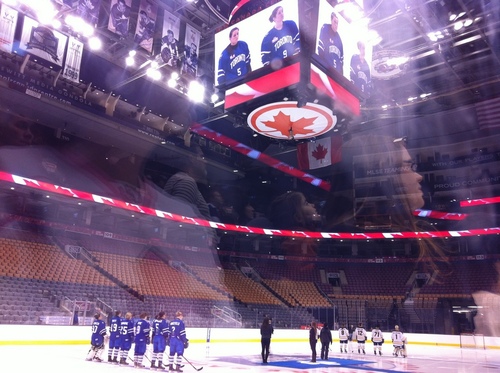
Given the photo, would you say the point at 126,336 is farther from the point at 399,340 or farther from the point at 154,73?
the point at 399,340

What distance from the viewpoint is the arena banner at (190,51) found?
41.5 ft

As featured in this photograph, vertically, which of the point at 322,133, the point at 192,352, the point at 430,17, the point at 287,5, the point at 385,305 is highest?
the point at 430,17

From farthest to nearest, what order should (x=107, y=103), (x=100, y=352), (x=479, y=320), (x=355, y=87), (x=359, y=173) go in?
(x=359, y=173)
(x=479, y=320)
(x=107, y=103)
(x=100, y=352)
(x=355, y=87)

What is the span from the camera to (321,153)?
18.3m

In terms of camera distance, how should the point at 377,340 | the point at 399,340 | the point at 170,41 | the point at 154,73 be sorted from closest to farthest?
the point at 170,41
the point at 154,73
the point at 399,340
the point at 377,340

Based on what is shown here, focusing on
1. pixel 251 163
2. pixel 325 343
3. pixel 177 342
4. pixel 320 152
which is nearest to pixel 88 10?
pixel 177 342

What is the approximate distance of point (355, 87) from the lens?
373 inches

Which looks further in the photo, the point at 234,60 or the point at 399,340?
the point at 399,340

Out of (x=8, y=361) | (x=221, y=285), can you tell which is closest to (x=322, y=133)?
(x=8, y=361)

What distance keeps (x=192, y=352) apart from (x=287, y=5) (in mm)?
10368

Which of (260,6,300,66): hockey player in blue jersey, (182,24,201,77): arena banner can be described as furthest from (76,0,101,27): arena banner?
(260,6,300,66): hockey player in blue jersey

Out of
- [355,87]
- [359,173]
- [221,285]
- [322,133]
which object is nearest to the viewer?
[355,87]

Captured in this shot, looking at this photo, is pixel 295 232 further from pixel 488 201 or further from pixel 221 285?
pixel 488 201

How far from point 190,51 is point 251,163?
14666mm
